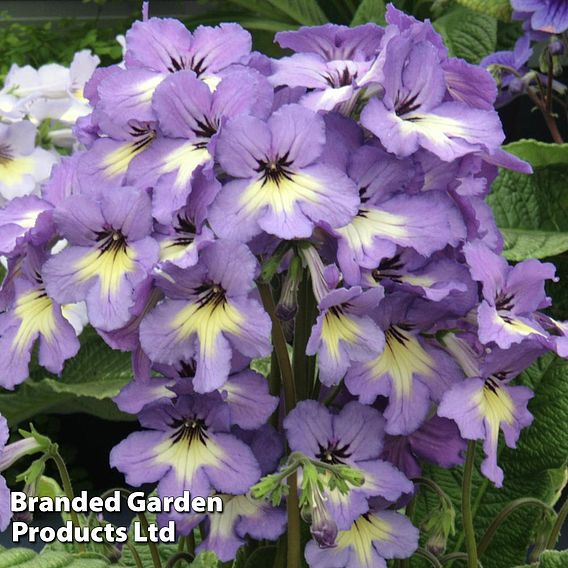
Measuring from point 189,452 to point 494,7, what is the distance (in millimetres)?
1189

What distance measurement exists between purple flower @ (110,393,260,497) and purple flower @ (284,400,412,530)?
0.03m

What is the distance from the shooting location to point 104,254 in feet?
1.83

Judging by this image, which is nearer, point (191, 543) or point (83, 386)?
point (191, 543)

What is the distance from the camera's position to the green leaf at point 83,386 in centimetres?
153

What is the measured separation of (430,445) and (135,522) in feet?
0.67

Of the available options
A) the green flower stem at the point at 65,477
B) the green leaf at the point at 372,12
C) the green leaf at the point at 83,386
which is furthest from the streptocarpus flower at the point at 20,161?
the green leaf at the point at 372,12

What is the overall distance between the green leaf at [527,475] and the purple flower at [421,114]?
27 cm

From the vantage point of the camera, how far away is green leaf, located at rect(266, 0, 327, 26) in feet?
9.07

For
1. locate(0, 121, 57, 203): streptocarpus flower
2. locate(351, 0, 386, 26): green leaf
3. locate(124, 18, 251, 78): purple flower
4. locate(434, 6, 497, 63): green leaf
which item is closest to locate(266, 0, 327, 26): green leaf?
locate(351, 0, 386, 26): green leaf

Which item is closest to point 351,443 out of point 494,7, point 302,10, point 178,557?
point 178,557

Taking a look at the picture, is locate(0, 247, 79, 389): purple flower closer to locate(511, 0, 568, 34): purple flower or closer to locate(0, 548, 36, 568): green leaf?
locate(0, 548, 36, 568): green leaf

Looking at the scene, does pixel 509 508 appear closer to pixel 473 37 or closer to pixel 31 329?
pixel 31 329

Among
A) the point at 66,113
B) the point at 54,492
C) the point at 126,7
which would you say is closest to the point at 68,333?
the point at 54,492

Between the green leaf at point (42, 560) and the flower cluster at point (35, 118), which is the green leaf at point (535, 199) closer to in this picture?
the flower cluster at point (35, 118)
